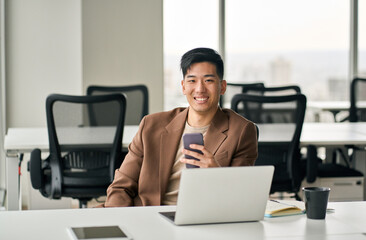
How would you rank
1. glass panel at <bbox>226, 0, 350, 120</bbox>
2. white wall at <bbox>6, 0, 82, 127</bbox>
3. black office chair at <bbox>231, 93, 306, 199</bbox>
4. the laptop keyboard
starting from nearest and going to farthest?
the laptop keyboard < black office chair at <bbox>231, 93, 306, 199</bbox> < white wall at <bbox>6, 0, 82, 127</bbox> < glass panel at <bbox>226, 0, 350, 120</bbox>

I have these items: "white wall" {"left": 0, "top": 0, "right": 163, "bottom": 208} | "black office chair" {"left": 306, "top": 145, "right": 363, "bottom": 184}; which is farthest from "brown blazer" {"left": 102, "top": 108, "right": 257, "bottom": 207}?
"white wall" {"left": 0, "top": 0, "right": 163, "bottom": 208}

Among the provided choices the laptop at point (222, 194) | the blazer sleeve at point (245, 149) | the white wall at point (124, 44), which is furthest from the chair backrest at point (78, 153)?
the white wall at point (124, 44)

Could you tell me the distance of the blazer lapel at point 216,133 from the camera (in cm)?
247

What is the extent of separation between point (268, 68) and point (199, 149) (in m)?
5.63

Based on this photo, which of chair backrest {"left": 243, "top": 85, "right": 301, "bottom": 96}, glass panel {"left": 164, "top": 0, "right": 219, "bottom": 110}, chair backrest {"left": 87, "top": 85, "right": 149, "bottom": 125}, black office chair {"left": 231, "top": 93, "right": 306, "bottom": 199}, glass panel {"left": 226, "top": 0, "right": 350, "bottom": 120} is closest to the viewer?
black office chair {"left": 231, "top": 93, "right": 306, "bottom": 199}

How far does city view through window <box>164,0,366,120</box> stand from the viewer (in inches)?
289

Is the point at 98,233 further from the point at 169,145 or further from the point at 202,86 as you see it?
the point at 202,86

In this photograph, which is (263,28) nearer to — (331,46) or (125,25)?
(331,46)

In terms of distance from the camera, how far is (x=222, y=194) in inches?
70.3

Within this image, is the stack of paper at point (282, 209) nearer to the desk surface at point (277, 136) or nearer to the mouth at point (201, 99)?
the mouth at point (201, 99)

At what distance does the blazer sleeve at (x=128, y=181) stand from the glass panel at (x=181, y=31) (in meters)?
4.68

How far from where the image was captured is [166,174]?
2.47m

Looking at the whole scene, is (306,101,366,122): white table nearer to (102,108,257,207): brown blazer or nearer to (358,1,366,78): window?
(358,1,366,78): window

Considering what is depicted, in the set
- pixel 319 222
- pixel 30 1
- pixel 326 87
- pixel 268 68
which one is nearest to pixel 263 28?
pixel 268 68
